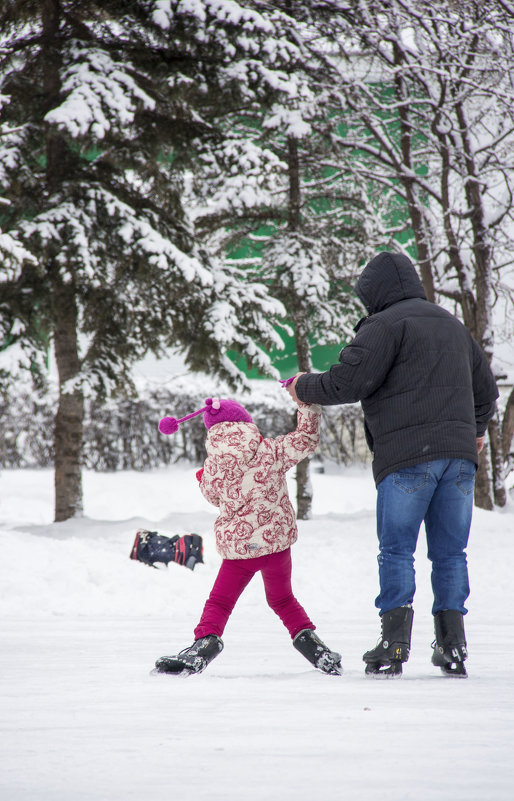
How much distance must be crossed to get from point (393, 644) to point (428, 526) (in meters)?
0.50

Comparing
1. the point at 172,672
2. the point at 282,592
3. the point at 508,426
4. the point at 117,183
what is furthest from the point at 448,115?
the point at 172,672

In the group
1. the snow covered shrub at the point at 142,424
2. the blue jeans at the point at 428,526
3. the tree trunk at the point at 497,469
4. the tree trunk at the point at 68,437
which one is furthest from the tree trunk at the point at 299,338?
the blue jeans at the point at 428,526

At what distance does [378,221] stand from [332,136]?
4.83 ft

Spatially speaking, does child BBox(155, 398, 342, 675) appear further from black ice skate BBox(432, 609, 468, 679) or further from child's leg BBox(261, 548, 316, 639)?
black ice skate BBox(432, 609, 468, 679)

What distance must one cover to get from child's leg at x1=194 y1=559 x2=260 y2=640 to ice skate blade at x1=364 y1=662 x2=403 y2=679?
2.07ft

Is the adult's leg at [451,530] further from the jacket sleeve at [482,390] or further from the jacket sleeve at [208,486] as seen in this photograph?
the jacket sleeve at [208,486]

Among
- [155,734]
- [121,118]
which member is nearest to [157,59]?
[121,118]

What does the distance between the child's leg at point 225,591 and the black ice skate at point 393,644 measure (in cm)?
63

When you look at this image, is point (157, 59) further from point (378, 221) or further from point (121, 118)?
point (378, 221)

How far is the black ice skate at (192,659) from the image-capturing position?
3.36 metres

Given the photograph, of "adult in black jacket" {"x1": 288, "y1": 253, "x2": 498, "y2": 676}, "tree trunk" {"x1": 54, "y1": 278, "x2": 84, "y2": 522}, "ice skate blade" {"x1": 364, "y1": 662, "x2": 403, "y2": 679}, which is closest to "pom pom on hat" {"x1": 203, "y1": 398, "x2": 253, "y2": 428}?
"adult in black jacket" {"x1": 288, "y1": 253, "x2": 498, "y2": 676}

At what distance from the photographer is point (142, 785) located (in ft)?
5.89

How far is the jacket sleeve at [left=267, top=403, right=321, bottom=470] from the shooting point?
3.44m

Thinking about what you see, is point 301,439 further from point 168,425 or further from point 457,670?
point 457,670
